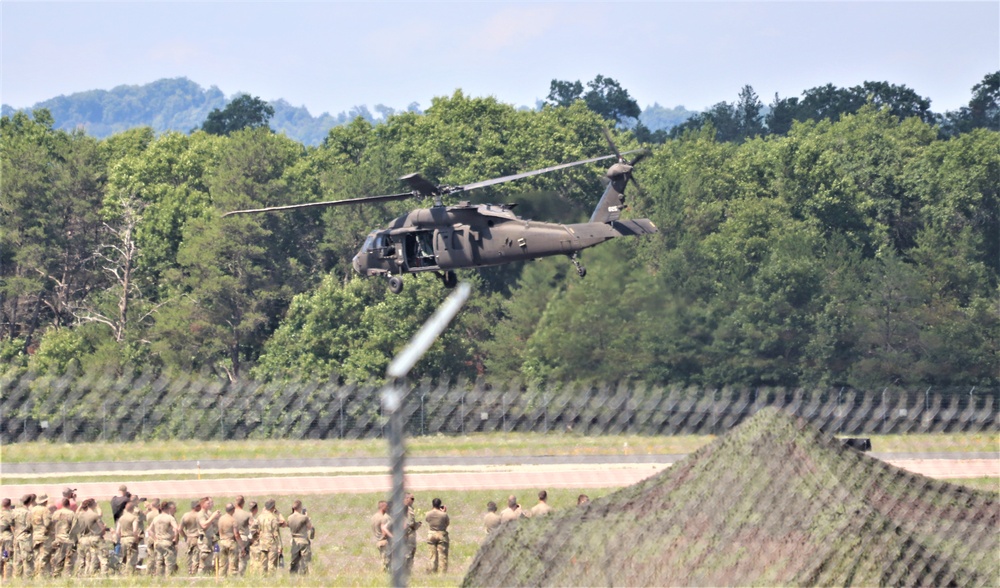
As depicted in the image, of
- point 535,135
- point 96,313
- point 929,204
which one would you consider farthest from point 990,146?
point 96,313

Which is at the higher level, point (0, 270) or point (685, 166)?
point (685, 166)

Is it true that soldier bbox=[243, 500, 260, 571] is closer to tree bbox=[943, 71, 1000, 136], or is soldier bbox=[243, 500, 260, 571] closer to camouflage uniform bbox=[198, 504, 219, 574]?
camouflage uniform bbox=[198, 504, 219, 574]

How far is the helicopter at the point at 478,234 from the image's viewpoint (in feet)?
106

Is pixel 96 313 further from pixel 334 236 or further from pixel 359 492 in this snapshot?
pixel 359 492

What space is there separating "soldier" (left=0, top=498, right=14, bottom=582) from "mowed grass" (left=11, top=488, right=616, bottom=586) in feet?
7.92

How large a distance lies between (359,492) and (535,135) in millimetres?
49927

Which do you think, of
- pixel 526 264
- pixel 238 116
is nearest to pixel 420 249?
pixel 526 264

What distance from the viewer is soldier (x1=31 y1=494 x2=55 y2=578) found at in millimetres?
19141

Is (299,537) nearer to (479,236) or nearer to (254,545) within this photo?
(254,545)

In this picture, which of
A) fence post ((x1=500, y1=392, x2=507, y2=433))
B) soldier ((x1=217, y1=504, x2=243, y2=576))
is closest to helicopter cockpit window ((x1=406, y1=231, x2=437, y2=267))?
soldier ((x1=217, y1=504, x2=243, y2=576))

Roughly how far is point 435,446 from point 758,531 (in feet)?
10.8

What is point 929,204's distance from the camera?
64688 mm

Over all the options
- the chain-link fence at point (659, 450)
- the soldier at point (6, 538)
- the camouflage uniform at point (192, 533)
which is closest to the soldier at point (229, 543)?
the camouflage uniform at point (192, 533)

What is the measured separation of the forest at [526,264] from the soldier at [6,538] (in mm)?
18218
